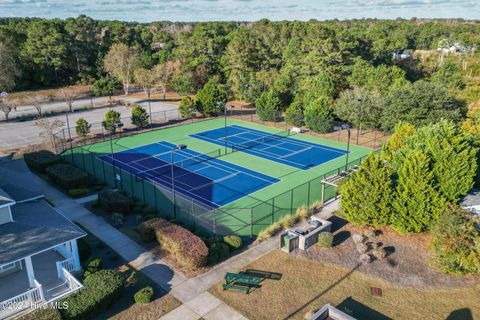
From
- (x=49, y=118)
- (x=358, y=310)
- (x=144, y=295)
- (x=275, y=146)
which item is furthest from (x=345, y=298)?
(x=49, y=118)

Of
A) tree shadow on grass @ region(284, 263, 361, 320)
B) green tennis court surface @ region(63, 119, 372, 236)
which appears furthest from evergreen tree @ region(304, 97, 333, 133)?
tree shadow on grass @ region(284, 263, 361, 320)

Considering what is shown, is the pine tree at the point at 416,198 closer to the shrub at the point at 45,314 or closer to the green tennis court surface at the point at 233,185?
the green tennis court surface at the point at 233,185

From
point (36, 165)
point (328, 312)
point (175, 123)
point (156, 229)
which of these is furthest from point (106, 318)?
point (175, 123)

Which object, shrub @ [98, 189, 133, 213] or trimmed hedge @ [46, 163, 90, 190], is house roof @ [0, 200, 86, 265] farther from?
trimmed hedge @ [46, 163, 90, 190]

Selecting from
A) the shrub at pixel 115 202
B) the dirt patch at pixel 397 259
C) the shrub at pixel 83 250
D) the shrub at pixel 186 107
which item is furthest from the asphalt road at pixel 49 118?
the dirt patch at pixel 397 259

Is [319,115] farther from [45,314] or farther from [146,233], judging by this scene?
[45,314]

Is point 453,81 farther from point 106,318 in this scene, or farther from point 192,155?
point 106,318
